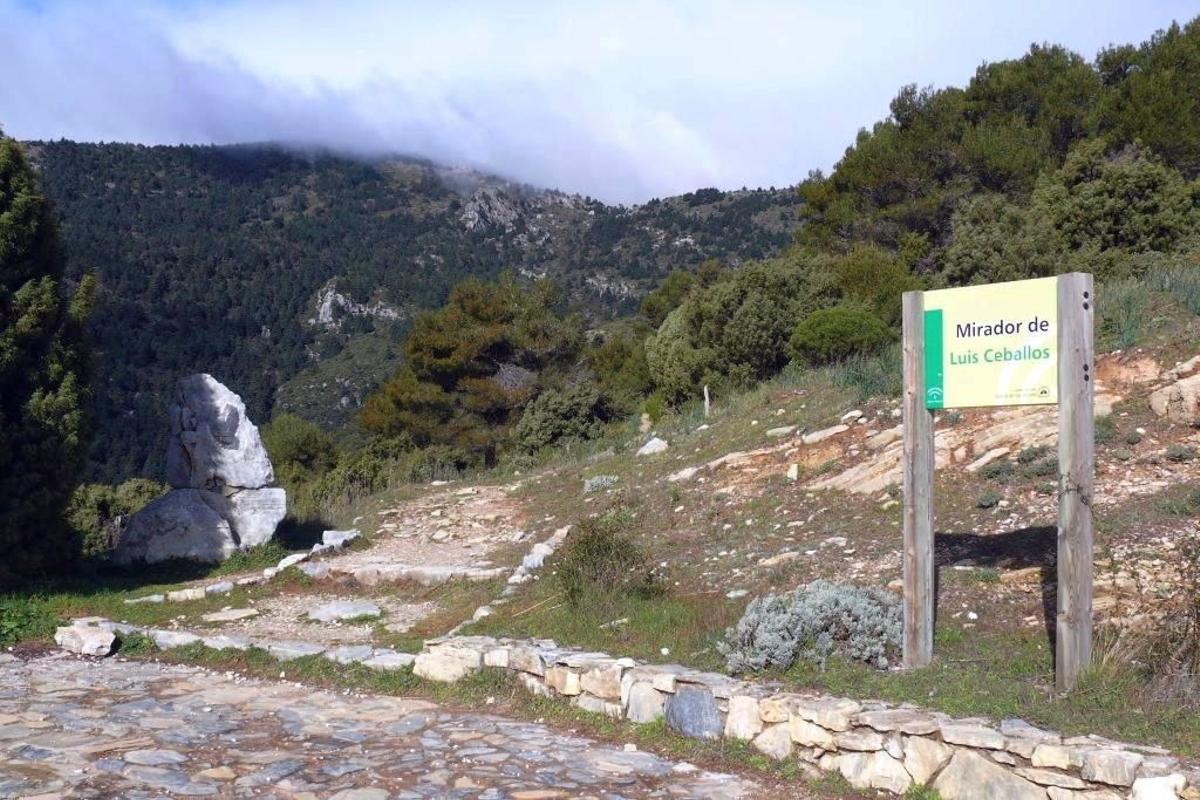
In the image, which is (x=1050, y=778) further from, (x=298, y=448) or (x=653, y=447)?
(x=298, y=448)

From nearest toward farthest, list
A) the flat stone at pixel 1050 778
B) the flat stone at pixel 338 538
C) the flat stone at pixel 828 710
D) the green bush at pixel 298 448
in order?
1. the flat stone at pixel 1050 778
2. the flat stone at pixel 828 710
3. the flat stone at pixel 338 538
4. the green bush at pixel 298 448

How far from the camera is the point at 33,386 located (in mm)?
12289

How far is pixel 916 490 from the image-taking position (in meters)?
6.57

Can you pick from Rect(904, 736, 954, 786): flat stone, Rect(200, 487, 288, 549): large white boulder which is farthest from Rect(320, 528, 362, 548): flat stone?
Rect(904, 736, 954, 786): flat stone

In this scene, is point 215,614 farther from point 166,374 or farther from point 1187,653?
point 166,374

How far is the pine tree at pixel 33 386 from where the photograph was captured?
1198 centimetres

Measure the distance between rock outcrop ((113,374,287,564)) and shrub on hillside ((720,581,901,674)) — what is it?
9139 millimetres

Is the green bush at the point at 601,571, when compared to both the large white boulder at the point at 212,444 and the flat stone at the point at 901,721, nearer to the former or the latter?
the flat stone at the point at 901,721

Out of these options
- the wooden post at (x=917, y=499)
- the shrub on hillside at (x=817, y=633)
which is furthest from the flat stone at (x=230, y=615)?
the wooden post at (x=917, y=499)

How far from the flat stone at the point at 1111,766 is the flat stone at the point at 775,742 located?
62.1 inches

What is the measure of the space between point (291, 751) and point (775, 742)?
2.82 m

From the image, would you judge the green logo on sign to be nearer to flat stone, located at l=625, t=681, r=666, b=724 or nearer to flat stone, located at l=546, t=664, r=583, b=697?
flat stone, located at l=625, t=681, r=666, b=724

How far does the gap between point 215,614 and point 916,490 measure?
773cm

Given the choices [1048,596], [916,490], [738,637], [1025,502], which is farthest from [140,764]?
[1025,502]
